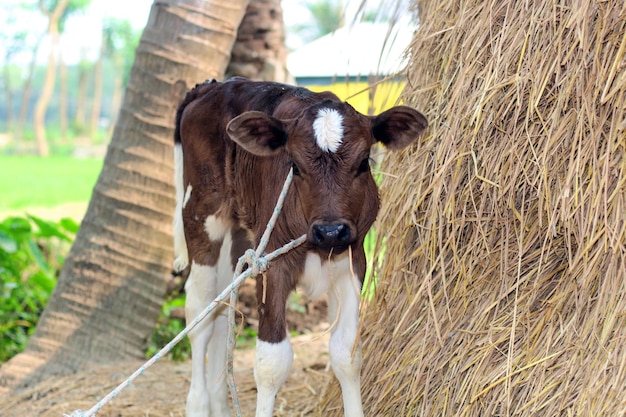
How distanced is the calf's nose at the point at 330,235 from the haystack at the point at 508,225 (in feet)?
2.99

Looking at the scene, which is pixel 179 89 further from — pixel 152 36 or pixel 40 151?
pixel 40 151

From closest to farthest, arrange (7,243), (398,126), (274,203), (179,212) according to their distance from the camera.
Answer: (398,126)
(274,203)
(179,212)
(7,243)

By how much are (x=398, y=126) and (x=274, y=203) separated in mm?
726

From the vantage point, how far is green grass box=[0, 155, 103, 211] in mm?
17734

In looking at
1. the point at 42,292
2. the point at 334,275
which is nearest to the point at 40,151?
the point at 42,292

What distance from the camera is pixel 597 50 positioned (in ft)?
13.2

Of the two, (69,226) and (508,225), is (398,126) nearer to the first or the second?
(508,225)

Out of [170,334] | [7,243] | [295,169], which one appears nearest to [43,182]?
[7,243]

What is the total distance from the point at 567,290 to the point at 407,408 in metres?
1.04

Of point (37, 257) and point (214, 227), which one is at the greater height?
point (214, 227)

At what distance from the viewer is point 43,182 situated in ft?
76.1

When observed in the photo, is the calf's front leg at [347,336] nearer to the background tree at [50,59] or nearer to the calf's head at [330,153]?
the calf's head at [330,153]

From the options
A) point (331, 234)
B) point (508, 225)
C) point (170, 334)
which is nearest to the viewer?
point (331, 234)

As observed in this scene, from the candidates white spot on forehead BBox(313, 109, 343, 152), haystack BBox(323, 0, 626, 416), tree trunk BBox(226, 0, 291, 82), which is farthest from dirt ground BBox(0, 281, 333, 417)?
tree trunk BBox(226, 0, 291, 82)
